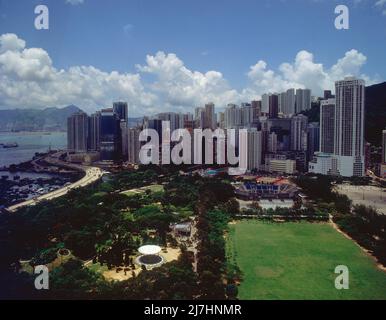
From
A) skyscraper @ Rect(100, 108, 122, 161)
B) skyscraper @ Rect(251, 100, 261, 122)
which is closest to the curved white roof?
skyscraper @ Rect(100, 108, 122, 161)

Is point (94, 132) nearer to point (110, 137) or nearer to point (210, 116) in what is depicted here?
point (110, 137)

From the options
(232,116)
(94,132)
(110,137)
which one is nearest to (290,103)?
(232,116)

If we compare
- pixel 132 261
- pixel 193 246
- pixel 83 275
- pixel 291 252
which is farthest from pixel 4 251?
pixel 291 252

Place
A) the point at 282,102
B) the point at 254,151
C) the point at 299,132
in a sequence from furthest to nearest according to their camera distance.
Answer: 1. the point at 282,102
2. the point at 299,132
3. the point at 254,151

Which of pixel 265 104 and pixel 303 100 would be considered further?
pixel 265 104

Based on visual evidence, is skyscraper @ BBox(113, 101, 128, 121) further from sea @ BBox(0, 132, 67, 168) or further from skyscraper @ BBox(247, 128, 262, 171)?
skyscraper @ BBox(247, 128, 262, 171)

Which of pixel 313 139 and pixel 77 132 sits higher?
pixel 77 132
